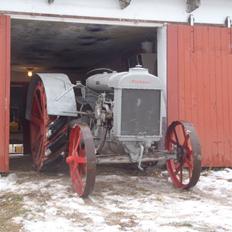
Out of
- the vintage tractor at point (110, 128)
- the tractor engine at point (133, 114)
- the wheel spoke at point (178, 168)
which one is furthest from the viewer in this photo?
the wheel spoke at point (178, 168)

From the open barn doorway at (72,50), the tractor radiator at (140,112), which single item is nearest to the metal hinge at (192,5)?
the open barn doorway at (72,50)

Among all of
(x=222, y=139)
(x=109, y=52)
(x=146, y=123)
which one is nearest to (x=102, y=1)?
(x=146, y=123)

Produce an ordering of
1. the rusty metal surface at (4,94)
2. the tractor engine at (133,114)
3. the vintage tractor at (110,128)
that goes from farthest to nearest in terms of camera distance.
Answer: the rusty metal surface at (4,94) → the tractor engine at (133,114) → the vintage tractor at (110,128)

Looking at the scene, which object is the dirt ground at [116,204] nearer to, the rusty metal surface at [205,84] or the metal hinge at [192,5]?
the rusty metal surface at [205,84]

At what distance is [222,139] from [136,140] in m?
2.60

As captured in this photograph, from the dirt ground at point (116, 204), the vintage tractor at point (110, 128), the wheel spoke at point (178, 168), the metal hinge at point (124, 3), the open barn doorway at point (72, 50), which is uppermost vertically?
the metal hinge at point (124, 3)

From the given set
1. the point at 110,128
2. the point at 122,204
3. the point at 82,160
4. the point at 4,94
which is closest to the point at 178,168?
the point at 110,128

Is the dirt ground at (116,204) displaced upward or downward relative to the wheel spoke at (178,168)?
downward

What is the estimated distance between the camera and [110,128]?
7.25 m

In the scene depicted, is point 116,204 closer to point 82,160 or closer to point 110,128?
point 82,160

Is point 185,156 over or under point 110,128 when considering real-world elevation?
under

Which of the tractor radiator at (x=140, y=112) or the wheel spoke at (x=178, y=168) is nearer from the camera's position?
the tractor radiator at (x=140, y=112)

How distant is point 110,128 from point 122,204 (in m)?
1.41

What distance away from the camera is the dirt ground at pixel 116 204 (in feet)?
17.1
